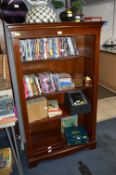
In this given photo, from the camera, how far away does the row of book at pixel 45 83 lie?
5.42 ft

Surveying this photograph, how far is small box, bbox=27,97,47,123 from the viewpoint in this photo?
1.74 meters

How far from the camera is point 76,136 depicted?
2.01 meters

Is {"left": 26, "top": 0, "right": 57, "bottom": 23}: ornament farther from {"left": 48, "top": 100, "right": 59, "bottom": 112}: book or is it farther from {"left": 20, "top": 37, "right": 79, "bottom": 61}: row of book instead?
{"left": 48, "top": 100, "right": 59, "bottom": 112}: book

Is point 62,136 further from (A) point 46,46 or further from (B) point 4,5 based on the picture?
(B) point 4,5

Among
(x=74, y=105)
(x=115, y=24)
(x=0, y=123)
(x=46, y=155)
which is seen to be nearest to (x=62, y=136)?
(x=46, y=155)

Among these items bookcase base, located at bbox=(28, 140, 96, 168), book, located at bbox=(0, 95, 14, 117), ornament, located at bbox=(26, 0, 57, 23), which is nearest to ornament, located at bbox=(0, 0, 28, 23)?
ornament, located at bbox=(26, 0, 57, 23)

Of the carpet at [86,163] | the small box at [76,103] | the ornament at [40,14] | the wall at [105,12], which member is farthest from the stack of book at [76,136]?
the wall at [105,12]

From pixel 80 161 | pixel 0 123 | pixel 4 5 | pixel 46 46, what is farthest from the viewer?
pixel 80 161

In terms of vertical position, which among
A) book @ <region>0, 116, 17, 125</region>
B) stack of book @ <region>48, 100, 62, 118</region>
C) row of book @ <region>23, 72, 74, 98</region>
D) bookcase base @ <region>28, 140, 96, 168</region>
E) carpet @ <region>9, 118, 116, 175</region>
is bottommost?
carpet @ <region>9, 118, 116, 175</region>

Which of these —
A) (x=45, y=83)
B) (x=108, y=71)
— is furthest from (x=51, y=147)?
(x=108, y=71)

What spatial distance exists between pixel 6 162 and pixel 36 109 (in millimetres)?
607

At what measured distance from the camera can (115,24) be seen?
399 cm

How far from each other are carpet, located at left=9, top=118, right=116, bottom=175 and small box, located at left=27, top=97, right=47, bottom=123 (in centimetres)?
54

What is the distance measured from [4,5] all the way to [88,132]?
164cm
